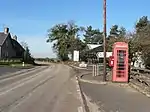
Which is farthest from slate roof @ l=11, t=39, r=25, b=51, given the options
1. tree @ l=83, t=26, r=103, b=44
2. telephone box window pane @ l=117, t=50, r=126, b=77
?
telephone box window pane @ l=117, t=50, r=126, b=77

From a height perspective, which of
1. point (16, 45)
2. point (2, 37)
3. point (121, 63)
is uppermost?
point (2, 37)

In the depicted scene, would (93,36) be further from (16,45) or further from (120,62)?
(120,62)

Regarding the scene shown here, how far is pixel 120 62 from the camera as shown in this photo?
2873cm

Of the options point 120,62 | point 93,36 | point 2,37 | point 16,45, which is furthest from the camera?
point 93,36

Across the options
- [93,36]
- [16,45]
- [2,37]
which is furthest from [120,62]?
[93,36]

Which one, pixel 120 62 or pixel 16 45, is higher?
pixel 16 45

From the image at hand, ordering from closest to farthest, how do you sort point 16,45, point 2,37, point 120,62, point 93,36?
point 120,62 → point 2,37 → point 16,45 → point 93,36

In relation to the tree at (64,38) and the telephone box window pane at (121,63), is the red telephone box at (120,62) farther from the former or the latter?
the tree at (64,38)

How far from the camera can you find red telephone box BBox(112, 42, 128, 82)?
28266 millimetres

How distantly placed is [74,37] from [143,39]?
7872 centimetres

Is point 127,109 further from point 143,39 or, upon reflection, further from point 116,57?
point 143,39

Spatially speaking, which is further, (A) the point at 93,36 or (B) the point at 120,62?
(A) the point at 93,36

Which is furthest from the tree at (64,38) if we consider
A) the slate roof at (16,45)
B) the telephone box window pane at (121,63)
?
the telephone box window pane at (121,63)

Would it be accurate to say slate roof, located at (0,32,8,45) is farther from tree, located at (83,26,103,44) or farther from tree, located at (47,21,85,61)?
tree, located at (83,26,103,44)
